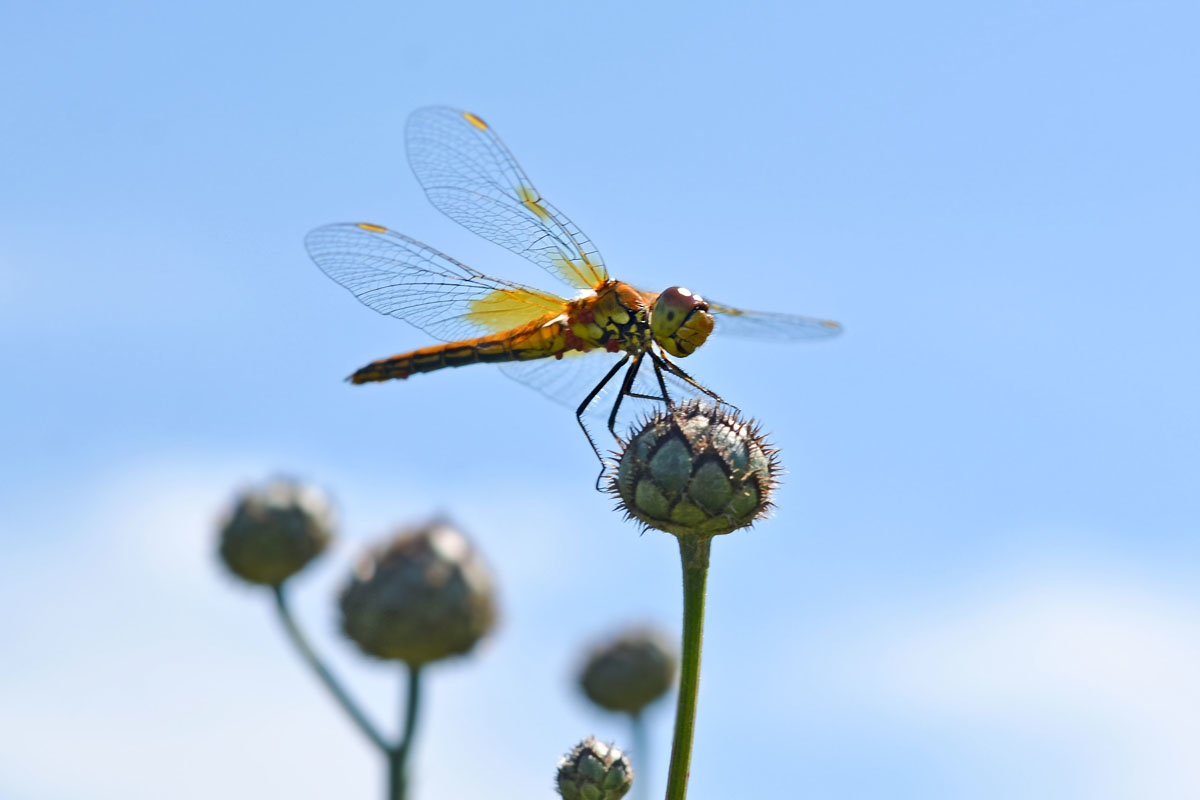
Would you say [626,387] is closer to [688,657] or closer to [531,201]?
[531,201]

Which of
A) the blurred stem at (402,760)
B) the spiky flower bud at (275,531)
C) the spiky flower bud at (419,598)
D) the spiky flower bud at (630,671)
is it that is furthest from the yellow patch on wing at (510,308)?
the spiky flower bud at (630,671)

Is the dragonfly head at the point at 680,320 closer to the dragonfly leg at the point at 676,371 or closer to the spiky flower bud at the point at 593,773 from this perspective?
the dragonfly leg at the point at 676,371

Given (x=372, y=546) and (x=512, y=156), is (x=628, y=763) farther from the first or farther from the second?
(x=372, y=546)

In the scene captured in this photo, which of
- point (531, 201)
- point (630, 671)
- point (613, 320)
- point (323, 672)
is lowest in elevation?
point (323, 672)

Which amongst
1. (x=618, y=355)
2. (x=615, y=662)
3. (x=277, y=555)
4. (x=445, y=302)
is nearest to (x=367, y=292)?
(x=445, y=302)

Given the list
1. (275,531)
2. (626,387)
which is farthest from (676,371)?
(275,531)

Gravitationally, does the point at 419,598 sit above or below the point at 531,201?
below

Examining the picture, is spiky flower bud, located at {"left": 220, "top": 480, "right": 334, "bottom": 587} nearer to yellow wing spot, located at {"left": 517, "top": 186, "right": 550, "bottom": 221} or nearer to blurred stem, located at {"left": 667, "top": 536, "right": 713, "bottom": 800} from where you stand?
yellow wing spot, located at {"left": 517, "top": 186, "right": 550, "bottom": 221}
